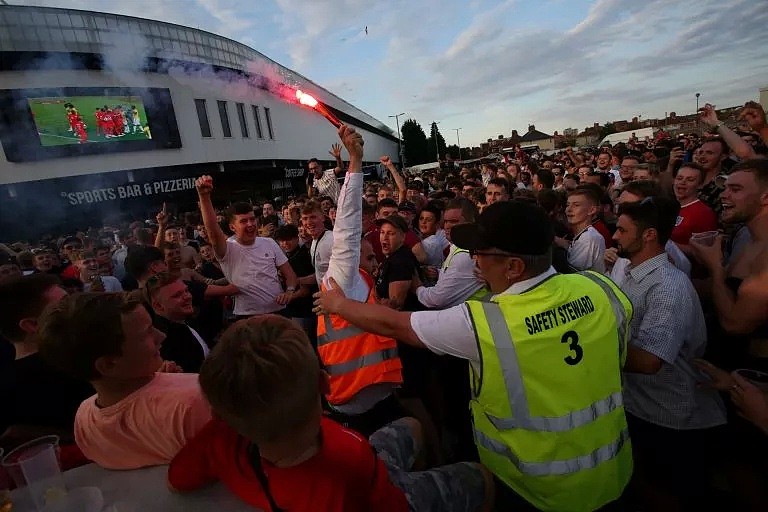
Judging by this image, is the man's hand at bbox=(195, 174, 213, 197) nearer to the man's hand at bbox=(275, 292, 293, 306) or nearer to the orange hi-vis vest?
the man's hand at bbox=(275, 292, 293, 306)

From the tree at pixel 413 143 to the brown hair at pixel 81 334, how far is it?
8269 centimetres

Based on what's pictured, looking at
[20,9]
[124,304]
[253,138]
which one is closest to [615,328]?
[124,304]

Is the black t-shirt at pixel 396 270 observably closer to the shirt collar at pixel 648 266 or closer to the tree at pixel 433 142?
the shirt collar at pixel 648 266

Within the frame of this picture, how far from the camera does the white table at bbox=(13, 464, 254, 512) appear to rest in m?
1.44

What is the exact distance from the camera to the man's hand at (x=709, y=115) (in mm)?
5593

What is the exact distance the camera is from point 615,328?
184cm

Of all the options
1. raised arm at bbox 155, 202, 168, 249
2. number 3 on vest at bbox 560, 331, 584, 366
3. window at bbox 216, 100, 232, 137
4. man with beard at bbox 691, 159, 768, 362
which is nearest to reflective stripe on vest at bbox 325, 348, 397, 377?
number 3 on vest at bbox 560, 331, 584, 366

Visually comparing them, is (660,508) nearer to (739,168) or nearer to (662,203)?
(662,203)

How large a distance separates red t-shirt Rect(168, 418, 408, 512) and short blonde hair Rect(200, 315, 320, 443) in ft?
0.51

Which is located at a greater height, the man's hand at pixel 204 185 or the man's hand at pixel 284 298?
the man's hand at pixel 204 185

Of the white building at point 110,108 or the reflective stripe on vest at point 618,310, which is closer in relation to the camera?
the reflective stripe on vest at point 618,310

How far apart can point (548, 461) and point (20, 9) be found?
67.2ft

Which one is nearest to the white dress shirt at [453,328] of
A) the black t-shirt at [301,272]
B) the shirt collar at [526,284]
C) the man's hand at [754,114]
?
the shirt collar at [526,284]

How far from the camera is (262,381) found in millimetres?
1134
